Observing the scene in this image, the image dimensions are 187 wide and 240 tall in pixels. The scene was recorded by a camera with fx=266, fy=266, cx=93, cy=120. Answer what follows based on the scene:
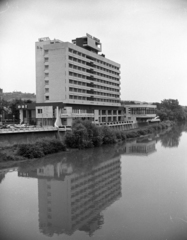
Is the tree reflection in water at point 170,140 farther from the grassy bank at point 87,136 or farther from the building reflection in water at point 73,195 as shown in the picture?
the building reflection in water at point 73,195

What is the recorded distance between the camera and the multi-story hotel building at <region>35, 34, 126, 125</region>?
2720 cm

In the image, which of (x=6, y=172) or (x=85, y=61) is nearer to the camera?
(x=6, y=172)

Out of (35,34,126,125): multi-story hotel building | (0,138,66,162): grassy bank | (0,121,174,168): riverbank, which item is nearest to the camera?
(0,138,66,162): grassy bank

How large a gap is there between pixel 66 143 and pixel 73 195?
33.8ft

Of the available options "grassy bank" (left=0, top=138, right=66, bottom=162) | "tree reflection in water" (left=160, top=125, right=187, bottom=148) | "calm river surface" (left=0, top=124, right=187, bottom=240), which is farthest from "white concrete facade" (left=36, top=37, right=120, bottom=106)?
"calm river surface" (left=0, top=124, right=187, bottom=240)

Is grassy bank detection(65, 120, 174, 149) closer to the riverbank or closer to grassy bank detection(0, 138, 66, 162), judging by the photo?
the riverbank

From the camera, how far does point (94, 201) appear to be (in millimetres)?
9812

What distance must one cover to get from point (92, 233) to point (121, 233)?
0.80m

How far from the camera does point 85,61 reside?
30812 mm

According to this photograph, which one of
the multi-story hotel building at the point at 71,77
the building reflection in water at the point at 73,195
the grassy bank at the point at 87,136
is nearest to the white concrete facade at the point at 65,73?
the multi-story hotel building at the point at 71,77

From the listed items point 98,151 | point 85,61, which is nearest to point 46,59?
point 85,61

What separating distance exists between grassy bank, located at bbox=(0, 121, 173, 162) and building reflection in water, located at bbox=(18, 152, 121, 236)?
2087 millimetres

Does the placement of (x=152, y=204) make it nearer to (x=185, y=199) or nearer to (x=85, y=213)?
(x=185, y=199)

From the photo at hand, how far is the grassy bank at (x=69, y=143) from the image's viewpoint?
1683cm
